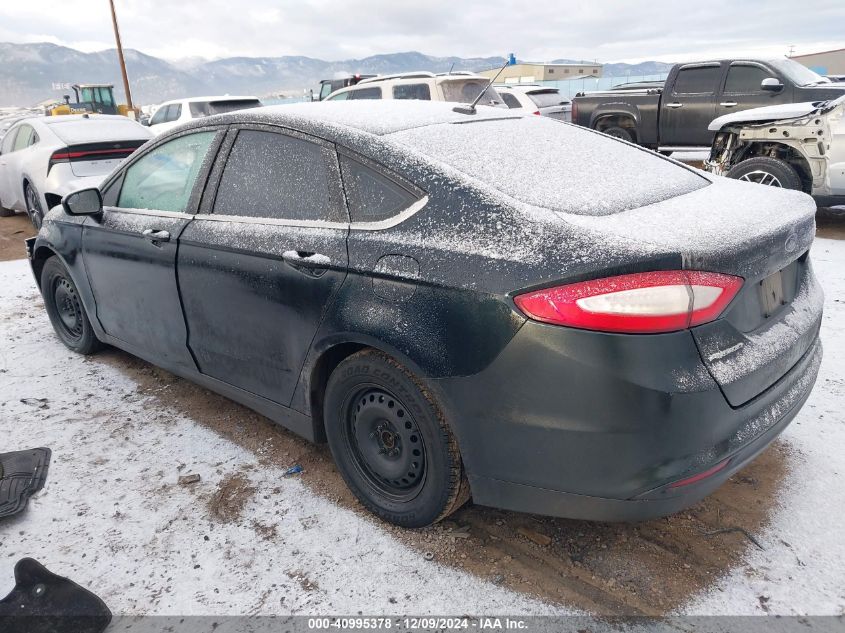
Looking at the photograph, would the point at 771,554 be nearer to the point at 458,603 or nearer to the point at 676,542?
the point at 676,542

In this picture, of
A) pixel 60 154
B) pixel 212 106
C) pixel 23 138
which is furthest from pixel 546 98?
pixel 23 138

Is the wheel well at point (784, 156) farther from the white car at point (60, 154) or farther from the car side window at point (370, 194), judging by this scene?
the white car at point (60, 154)

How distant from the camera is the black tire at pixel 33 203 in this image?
27.2ft

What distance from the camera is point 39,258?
4578mm

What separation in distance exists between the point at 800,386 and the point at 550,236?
1201 mm

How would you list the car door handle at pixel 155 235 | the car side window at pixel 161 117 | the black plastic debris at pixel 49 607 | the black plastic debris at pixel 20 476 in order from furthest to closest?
the car side window at pixel 161 117, the car door handle at pixel 155 235, the black plastic debris at pixel 20 476, the black plastic debris at pixel 49 607

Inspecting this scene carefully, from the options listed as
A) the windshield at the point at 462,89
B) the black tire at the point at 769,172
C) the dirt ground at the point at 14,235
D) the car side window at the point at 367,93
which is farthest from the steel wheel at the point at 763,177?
the dirt ground at the point at 14,235

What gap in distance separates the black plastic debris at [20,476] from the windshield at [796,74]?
1071 cm

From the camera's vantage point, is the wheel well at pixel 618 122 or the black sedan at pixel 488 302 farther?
the wheel well at pixel 618 122

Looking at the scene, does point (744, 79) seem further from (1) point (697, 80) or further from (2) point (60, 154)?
(2) point (60, 154)

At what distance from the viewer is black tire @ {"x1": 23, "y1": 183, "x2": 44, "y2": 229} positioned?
27.2ft

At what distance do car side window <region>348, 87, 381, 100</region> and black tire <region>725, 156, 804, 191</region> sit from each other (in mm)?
7134

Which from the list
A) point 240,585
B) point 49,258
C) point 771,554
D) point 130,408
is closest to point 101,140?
point 49,258

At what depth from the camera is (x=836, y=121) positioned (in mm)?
6504
